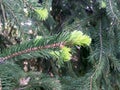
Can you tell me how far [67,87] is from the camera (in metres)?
1.56

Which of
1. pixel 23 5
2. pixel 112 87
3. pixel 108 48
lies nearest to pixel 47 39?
pixel 23 5

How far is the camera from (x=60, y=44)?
Answer: 28.8 inches

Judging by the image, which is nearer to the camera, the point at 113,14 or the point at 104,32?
the point at 113,14

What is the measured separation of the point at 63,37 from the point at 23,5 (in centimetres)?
57

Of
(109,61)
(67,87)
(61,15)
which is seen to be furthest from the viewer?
(61,15)

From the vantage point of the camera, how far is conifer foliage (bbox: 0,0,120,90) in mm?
780

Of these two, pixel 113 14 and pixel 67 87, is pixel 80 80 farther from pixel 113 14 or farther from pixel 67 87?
pixel 113 14

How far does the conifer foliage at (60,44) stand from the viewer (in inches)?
30.7

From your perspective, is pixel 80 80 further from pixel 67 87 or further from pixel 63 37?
pixel 63 37

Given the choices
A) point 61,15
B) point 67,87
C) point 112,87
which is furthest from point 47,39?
point 61,15

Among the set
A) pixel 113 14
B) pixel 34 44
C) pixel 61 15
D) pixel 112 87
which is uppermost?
pixel 61 15

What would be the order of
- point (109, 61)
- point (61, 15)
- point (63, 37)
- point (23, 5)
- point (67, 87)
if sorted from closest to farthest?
point (63, 37) < point (23, 5) < point (67, 87) < point (109, 61) < point (61, 15)

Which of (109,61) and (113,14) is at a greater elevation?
(113,14)

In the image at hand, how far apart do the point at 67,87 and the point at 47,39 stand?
33.7 inches
